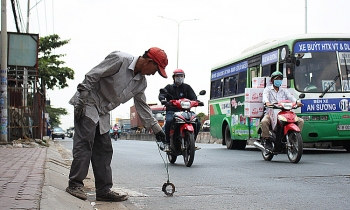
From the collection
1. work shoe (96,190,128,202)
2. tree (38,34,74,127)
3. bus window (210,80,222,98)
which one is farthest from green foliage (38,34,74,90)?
work shoe (96,190,128,202)

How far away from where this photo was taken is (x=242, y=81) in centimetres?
1775

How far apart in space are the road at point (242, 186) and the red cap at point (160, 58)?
136 centimetres

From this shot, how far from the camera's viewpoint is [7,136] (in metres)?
19.2

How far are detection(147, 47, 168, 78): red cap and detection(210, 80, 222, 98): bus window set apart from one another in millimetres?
14562

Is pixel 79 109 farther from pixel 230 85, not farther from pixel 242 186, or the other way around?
pixel 230 85

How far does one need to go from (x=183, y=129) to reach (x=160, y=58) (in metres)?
5.47

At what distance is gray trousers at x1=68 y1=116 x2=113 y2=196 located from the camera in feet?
18.6

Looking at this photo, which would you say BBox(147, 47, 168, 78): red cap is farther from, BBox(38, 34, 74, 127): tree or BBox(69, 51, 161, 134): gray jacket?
BBox(38, 34, 74, 127): tree

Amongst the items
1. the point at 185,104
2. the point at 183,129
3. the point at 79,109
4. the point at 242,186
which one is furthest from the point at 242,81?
the point at 79,109

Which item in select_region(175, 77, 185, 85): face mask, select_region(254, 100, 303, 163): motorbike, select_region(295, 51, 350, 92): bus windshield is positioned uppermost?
select_region(295, 51, 350, 92): bus windshield

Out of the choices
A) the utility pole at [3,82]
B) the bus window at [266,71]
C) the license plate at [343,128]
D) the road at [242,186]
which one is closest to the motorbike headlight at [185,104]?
the road at [242,186]

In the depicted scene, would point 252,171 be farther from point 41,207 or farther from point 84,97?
point 41,207

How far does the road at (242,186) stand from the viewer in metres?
5.93

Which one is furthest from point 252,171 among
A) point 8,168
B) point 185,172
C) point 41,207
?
point 41,207
